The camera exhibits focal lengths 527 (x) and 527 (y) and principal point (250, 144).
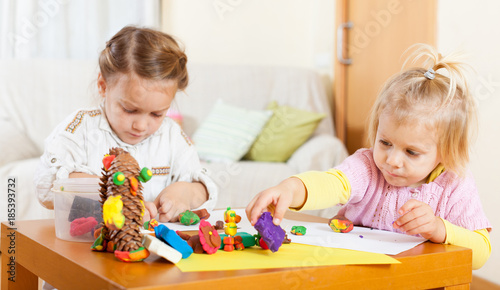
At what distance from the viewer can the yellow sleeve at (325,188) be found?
3.06 feet

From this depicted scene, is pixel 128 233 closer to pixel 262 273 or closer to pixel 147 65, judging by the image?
pixel 262 273

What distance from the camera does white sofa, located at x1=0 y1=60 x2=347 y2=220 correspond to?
7.77 ft

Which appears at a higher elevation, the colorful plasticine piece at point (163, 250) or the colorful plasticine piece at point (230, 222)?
the colorful plasticine piece at point (163, 250)

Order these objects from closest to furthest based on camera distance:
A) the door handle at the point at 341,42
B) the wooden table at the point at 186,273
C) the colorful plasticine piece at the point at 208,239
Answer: the wooden table at the point at 186,273, the colorful plasticine piece at the point at 208,239, the door handle at the point at 341,42

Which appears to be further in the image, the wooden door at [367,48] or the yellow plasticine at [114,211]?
the wooden door at [367,48]

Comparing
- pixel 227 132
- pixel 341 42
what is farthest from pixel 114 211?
pixel 341 42

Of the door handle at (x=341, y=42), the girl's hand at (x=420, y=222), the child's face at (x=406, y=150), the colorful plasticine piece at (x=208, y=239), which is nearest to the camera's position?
the colorful plasticine piece at (x=208, y=239)

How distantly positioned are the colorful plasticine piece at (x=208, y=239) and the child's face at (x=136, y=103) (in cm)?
45

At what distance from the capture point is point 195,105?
2.95 metres

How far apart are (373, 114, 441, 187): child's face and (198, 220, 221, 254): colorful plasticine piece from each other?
385 millimetres

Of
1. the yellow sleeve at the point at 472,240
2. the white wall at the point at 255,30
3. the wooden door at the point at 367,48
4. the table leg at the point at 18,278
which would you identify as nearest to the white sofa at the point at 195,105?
the wooden door at the point at 367,48

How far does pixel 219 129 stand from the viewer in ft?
9.11

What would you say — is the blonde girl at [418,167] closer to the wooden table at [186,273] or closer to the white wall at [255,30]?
the wooden table at [186,273]

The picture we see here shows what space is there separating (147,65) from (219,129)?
164 centimetres
